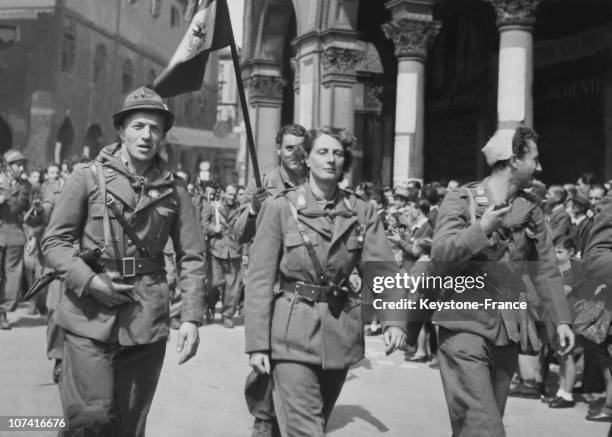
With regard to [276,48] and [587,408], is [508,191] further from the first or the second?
[276,48]

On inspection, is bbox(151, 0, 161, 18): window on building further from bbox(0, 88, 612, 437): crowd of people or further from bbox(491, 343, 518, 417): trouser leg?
bbox(491, 343, 518, 417): trouser leg

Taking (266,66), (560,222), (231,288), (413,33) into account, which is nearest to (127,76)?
(266,66)

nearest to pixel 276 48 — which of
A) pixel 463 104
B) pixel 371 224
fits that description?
pixel 463 104

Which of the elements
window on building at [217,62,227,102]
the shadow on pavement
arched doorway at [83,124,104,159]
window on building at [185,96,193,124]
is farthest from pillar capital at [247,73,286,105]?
window on building at [217,62,227,102]

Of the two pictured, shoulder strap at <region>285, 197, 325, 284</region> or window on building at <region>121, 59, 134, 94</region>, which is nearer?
shoulder strap at <region>285, 197, 325, 284</region>

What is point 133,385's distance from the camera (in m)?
3.96

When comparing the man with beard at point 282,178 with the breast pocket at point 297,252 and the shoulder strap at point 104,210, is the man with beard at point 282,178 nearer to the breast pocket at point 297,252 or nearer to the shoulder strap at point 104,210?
the breast pocket at point 297,252

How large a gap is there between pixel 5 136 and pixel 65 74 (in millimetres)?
4046

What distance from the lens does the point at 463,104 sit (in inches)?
922

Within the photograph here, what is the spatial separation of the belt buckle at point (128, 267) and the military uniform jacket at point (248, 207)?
210 cm

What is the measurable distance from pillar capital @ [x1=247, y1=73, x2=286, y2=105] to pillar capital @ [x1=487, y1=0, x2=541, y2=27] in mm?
9948

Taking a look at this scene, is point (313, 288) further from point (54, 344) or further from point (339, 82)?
point (339, 82)

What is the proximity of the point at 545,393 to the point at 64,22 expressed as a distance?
35834mm

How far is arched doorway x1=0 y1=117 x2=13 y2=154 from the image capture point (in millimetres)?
38094
